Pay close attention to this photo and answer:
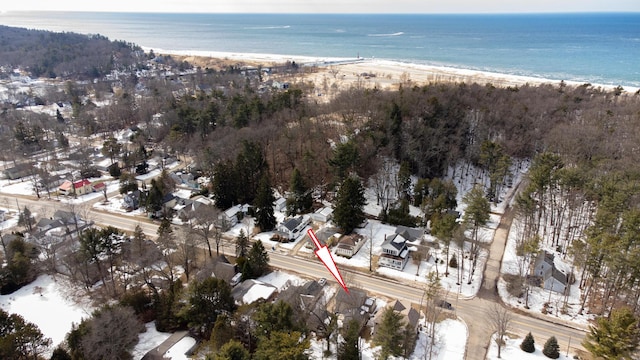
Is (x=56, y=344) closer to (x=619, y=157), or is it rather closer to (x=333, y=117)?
(x=333, y=117)

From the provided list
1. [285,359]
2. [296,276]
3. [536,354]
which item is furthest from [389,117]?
[285,359]

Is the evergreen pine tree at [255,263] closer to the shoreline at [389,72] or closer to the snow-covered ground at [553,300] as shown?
the snow-covered ground at [553,300]

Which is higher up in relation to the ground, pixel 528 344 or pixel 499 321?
pixel 499 321

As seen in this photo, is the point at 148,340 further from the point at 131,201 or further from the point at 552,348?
the point at 552,348

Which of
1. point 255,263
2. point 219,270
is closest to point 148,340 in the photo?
point 219,270

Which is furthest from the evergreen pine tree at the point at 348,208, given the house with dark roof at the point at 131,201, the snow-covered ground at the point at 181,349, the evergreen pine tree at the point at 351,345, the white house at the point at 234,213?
the house with dark roof at the point at 131,201

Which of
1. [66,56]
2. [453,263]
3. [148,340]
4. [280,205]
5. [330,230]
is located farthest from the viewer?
[66,56]
